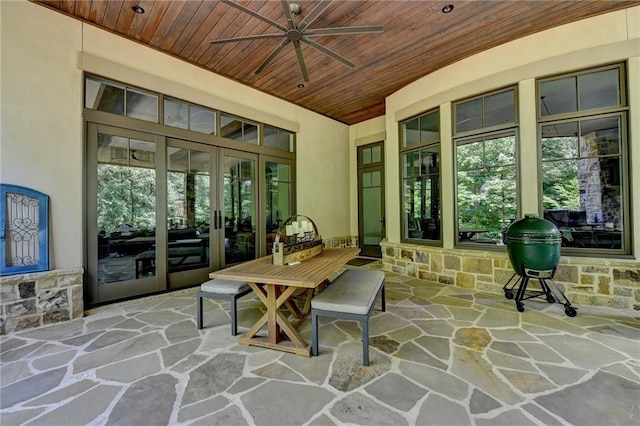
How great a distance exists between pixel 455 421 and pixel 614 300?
3.01 metres

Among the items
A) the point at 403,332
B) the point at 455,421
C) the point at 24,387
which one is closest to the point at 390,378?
the point at 455,421

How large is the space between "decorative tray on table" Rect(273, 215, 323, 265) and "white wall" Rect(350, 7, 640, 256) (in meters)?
2.27

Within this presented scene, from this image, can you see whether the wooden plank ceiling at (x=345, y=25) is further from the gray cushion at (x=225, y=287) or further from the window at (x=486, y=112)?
the gray cushion at (x=225, y=287)

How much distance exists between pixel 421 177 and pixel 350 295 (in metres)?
3.05

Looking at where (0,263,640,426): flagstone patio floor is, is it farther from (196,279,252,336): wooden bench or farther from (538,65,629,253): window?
(538,65,629,253): window

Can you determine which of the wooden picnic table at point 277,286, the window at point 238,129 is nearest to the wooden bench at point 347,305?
the wooden picnic table at point 277,286

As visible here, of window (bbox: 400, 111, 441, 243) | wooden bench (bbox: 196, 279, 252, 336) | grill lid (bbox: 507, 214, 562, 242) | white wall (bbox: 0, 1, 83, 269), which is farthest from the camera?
window (bbox: 400, 111, 441, 243)

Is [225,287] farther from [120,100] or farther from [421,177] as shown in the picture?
[421,177]

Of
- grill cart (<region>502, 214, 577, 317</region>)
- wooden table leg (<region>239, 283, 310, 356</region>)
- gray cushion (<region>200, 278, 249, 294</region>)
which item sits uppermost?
grill cart (<region>502, 214, 577, 317</region>)

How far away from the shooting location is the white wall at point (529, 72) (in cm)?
292

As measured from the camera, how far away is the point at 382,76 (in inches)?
167

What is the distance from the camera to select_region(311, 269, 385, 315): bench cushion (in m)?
2.02

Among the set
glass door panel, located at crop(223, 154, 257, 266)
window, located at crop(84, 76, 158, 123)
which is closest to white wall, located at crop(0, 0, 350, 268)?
window, located at crop(84, 76, 158, 123)

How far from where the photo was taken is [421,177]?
178 inches
